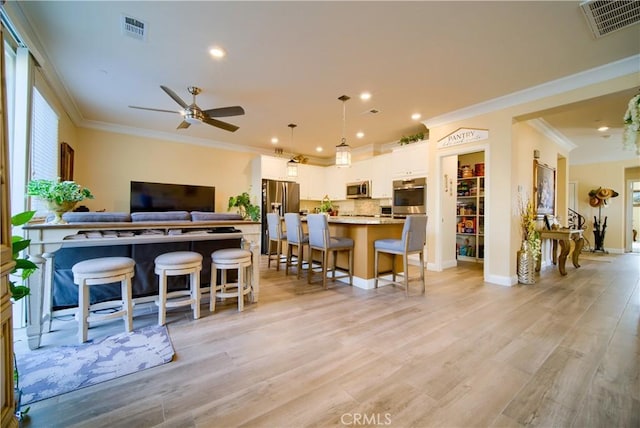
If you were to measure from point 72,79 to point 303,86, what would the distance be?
2.88 m

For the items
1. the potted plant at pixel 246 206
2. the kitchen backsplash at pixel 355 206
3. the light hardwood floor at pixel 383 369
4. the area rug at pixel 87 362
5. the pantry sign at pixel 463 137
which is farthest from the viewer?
the kitchen backsplash at pixel 355 206

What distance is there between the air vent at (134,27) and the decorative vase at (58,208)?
5.19 feet

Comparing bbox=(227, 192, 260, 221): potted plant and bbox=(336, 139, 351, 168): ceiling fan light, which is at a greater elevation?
bbox=(336, 139, 351, 168): ceiling fan light

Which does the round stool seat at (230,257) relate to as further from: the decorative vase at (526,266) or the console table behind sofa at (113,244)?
the decorative vase at (526,266)

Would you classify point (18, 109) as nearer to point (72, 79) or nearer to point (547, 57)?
point (72, 79)

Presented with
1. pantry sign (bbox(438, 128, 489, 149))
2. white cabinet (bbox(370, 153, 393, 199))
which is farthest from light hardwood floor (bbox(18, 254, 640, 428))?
white cabinet (bbox(370, 153, 393, 199))

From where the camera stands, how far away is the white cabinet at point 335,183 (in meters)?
7.09

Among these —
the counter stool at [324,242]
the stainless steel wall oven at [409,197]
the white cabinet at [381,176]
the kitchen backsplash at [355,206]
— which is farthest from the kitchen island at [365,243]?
the kitchen backsplash at [355,206]

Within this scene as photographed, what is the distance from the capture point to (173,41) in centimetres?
246

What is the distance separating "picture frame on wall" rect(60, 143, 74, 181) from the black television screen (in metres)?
0.95

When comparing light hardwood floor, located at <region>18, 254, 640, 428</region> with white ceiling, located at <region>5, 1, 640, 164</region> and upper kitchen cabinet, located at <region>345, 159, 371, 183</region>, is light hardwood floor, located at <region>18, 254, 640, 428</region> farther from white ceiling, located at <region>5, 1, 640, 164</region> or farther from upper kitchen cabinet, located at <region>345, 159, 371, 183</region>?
upper kitchen cabinet, located at <region>345, 159, 371, 183</region>

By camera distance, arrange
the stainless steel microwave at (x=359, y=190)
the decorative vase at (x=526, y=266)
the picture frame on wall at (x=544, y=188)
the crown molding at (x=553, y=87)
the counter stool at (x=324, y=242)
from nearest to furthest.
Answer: the crown molding at (x=553, y=87)
the counter stool at (x=324, y=242)
the decorative vase at (x=526, y=266)
the picture frame on wall at (x=544, y=188)
the stainless steel microwave at (x=359, y=190)

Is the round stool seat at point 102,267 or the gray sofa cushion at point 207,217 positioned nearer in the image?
the round stool seat at point 102,267

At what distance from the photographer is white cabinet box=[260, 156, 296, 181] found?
627 centimetres
